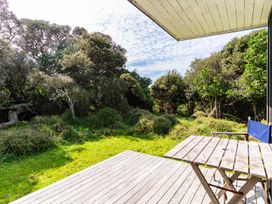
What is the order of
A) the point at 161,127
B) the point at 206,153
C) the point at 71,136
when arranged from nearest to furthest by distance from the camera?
the point at 206,153
the point at 71,136
the point at 161,127

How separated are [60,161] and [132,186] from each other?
2.39m

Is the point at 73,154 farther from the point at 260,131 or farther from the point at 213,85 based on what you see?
the point at 213,85

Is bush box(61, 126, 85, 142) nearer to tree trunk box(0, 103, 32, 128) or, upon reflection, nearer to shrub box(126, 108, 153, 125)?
shrub box(126, 108, 153, 125)

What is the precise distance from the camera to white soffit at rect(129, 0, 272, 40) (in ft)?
7.14

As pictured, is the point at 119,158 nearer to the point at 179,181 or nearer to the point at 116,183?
the point at 116,183

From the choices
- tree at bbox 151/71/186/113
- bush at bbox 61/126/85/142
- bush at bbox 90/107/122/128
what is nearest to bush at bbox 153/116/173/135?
bush at bbox 90/107/122/128

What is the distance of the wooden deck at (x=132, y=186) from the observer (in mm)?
2367

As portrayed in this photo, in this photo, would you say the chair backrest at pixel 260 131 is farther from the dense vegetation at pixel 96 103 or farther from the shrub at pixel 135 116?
the shrub at pixel 135 116

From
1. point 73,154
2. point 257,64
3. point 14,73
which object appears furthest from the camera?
point 14,73

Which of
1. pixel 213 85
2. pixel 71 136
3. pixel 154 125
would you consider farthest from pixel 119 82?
pixel 213 85

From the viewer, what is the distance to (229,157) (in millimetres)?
1565

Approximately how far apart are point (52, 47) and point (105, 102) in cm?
827

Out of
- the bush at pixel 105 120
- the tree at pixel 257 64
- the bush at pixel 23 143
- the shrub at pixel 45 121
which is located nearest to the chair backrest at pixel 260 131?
the tree at pixel 257 64

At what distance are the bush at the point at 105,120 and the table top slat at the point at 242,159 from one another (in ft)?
18.7
